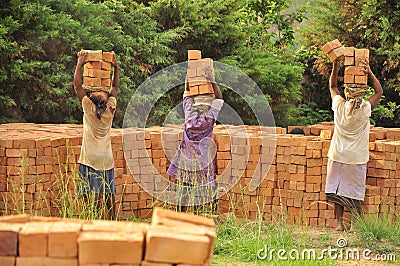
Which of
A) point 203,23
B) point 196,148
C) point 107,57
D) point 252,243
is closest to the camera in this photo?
point 252,243

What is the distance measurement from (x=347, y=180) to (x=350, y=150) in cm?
32

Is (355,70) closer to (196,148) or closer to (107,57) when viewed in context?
(196,148)

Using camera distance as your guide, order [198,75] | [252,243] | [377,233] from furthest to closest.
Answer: [198,75], [377,233], [252,243]

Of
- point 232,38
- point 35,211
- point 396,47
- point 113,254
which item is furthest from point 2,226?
point 396,47

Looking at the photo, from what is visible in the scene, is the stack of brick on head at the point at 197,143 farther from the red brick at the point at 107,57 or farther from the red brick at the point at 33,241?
the red brick at the point at 33,241

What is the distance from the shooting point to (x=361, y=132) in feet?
24.8

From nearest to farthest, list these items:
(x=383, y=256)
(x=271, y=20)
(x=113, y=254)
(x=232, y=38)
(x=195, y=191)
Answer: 1. (x=113, y=254)
2. (x=383, y=256)
3. (x=195, y=191)
4. (x=232, y=38)
5. (x=271, y=20)

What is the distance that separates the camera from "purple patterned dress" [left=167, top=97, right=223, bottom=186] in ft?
25.0

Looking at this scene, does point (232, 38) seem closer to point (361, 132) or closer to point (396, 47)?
point (396, 47)

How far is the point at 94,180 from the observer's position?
707 cm

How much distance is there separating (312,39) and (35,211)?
10440mm

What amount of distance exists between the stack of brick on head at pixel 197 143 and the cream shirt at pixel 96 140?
90 cm

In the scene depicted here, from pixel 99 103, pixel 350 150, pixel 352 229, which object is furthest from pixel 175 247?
pixel 352 229

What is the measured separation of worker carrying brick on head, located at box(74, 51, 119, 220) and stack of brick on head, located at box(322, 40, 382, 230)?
92.1 inches
